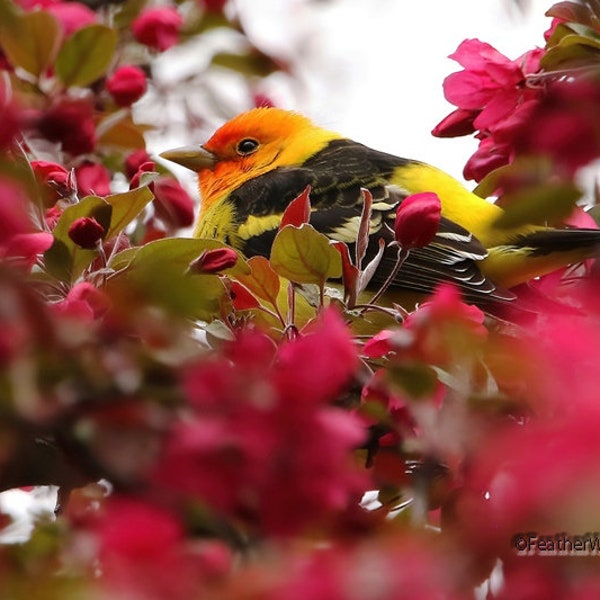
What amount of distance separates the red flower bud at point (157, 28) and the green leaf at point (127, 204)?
1.42 metres

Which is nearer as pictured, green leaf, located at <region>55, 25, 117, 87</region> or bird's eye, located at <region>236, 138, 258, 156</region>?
green leaf, located at <region>55, 25, 117, 87</region>

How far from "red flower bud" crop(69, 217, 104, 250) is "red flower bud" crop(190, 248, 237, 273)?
19 cm

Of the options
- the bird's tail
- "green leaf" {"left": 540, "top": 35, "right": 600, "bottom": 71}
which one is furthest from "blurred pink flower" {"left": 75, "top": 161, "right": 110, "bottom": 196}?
"green leaf" {"left": 540, "top": 35, "right": 600, "bottom": 71}

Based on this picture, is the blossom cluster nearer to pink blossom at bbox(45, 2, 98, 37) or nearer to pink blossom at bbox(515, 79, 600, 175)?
pink blossom at bbox(515, 79, 600, 175)

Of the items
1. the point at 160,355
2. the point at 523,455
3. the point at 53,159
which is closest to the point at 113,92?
the point at 53,159

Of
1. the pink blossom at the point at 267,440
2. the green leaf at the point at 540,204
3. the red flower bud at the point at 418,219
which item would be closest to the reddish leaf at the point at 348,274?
the red flower bud at the point at 418,219

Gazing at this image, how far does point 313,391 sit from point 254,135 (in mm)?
3517

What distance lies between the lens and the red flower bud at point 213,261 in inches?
88.1

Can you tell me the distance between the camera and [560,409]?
1.23 metres

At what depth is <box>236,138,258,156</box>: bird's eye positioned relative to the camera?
467 centimetres

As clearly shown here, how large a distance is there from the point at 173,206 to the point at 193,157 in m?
1.36

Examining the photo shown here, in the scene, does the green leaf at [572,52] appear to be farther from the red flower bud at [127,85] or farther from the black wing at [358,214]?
the red flower bud at [127,85]

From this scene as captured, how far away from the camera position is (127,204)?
7.90 ft

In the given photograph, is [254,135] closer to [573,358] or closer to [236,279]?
[236,279]
